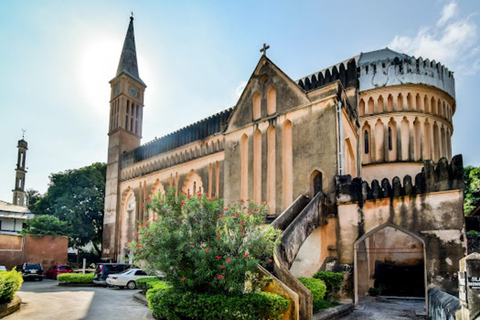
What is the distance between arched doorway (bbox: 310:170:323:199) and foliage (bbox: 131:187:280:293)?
5335 mm

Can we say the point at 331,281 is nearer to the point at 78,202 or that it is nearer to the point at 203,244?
the point at 203,244

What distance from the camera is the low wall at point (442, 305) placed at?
24.3ft

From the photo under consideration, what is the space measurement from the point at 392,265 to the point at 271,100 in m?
9.87

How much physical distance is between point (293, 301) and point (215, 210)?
287 cm

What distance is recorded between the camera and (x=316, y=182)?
1503 cm

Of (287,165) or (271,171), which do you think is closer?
(287,165)

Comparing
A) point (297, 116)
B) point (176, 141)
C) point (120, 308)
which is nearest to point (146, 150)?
point (176, 141)

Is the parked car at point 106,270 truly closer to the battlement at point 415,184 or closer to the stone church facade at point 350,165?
the stone church facade at point 350,165

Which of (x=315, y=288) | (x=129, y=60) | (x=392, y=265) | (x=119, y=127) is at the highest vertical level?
(x=129, y=60)

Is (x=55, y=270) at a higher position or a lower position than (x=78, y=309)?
lower

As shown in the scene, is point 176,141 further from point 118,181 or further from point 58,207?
point 58,207

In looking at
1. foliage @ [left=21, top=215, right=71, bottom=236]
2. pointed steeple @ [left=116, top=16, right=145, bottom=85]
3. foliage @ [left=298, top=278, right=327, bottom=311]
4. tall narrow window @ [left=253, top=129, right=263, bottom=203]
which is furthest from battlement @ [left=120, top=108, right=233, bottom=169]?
foliage @ [left=298, top=278, right=327, bottom=311]

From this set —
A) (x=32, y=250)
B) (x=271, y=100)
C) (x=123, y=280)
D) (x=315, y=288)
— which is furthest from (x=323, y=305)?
(x=32, y=250)

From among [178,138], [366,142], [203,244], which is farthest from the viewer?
[178,138]
